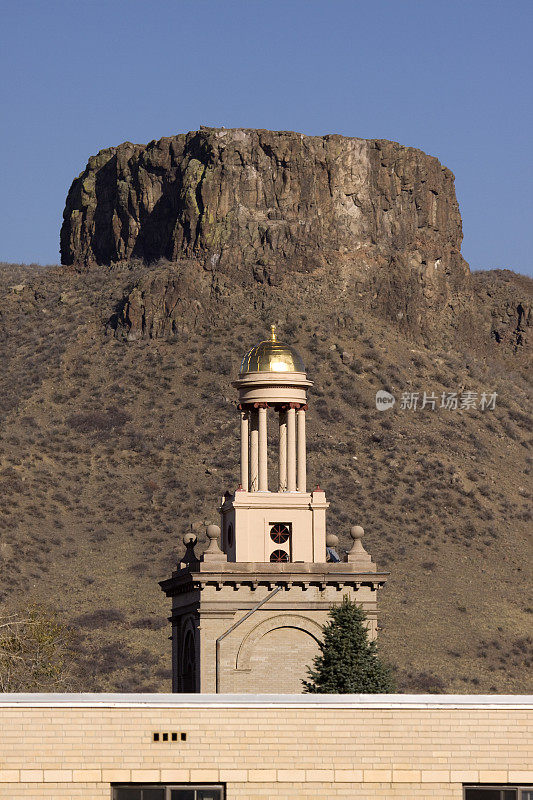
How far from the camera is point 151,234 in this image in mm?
127000

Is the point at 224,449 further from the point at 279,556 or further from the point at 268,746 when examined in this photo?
the point at 268,746

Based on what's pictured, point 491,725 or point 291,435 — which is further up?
point 291,435

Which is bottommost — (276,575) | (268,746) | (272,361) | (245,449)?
(268,746)

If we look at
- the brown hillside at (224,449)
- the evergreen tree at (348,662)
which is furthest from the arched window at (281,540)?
the brown hillside at (224,449)

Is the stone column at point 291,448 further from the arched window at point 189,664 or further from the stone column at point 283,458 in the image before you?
the arched window at point 189,664

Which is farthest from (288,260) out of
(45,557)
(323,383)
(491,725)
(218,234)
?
(491,725)

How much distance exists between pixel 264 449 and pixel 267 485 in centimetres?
93

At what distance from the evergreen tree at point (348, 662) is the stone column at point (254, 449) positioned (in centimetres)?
609

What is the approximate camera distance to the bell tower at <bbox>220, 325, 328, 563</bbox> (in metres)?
44.9

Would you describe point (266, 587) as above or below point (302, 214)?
below

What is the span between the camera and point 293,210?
121 metres

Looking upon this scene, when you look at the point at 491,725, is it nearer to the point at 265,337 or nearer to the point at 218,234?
the point at 265,337

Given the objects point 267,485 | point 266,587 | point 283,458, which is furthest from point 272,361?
point 266,587

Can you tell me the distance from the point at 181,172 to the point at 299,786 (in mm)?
102585
